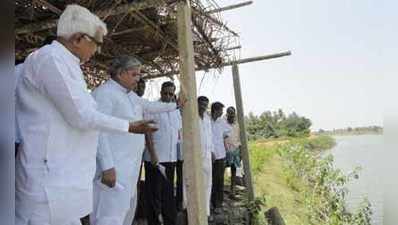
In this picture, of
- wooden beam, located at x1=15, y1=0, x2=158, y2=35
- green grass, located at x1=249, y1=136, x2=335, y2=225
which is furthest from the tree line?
wooden beam, located at x1=15, y1=0, x2=158, y2=35

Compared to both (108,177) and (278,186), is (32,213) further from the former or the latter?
(278,186)

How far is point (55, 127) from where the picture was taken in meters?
2.12

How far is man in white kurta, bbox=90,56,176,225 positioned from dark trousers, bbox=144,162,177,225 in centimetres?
126

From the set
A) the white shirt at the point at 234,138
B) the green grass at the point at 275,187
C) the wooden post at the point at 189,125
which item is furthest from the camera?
the green grass at the point at 275,187

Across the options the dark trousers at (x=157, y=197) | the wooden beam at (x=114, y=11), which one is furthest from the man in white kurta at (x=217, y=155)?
the wooden beam at (x=114, y=11)

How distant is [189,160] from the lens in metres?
3.61

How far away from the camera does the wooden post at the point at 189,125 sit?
359 centimetres

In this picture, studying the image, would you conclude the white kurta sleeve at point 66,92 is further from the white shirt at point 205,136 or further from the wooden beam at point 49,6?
the white shirt at point 205,136

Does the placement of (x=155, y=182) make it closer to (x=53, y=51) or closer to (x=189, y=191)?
(x=189, y=191)

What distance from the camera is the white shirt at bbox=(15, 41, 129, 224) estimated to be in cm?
206

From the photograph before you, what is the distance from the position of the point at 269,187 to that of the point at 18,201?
554 inches

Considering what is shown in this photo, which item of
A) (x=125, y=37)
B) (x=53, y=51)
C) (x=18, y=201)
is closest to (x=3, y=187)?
(x=18, y=201)

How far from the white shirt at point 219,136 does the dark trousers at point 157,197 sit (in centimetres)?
248

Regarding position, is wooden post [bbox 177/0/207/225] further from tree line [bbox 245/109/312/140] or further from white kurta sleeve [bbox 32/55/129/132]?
tree line [bbox 245/109/312/140]
